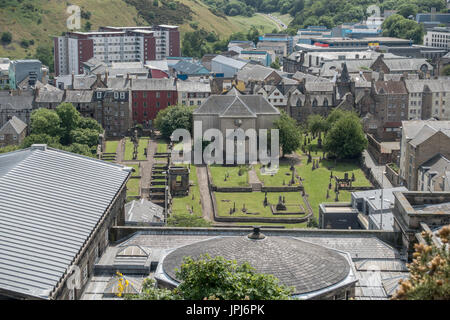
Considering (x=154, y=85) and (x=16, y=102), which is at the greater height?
(x=154, y=85)

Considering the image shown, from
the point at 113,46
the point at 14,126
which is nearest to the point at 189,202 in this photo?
the point at 14,126

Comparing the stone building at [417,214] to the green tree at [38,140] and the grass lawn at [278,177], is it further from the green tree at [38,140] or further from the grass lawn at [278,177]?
the green tree at [38,140]

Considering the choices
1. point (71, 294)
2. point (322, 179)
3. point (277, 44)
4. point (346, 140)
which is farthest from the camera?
point (277, 44)

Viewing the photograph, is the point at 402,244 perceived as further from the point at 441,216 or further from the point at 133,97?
the point at 133,97

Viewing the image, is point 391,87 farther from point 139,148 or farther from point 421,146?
point 421,146

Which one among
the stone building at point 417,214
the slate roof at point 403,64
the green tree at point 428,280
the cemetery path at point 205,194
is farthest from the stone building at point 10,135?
the green tree at point 428,280

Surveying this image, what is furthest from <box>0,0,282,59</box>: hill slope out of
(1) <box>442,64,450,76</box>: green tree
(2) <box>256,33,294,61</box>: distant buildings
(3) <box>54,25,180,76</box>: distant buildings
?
(1) <box>442,64,450,76</box>: green tree
